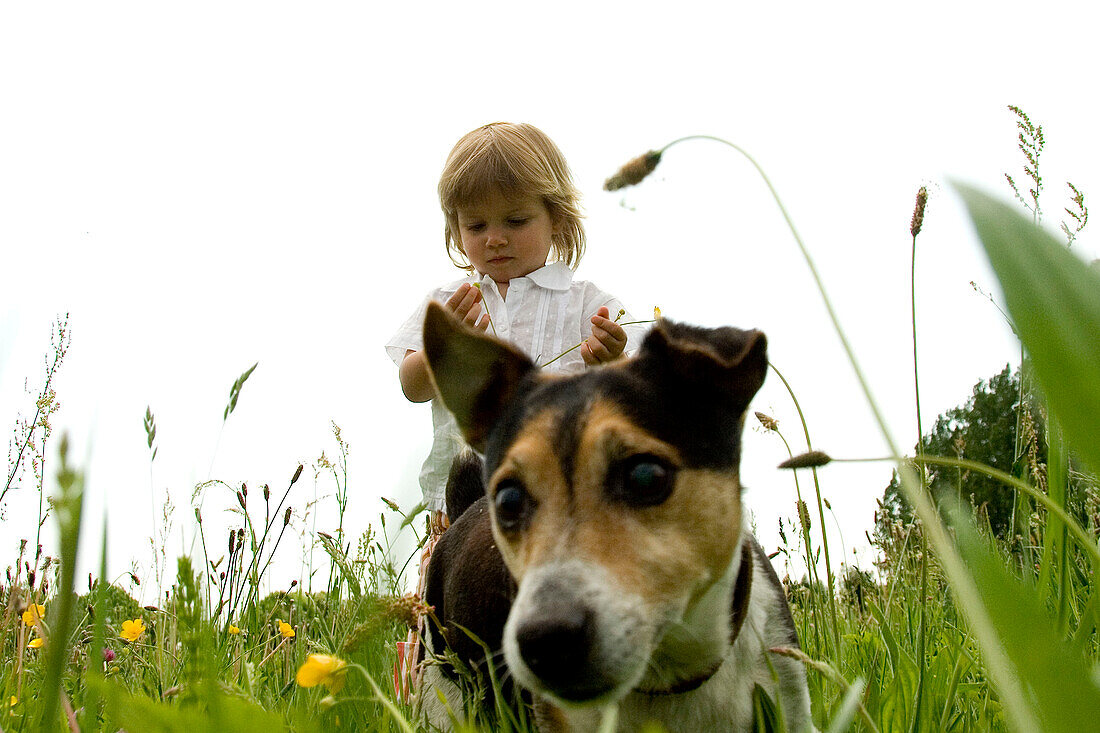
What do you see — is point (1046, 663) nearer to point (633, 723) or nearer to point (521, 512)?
point (521, 512)

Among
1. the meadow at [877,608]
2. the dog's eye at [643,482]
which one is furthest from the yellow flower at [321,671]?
the dog's eye at [643,482]

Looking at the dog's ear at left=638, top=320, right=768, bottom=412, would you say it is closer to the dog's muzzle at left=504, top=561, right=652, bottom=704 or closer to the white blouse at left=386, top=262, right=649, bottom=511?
the dog's muzzle at left=504, top=561, right=652, bottom=704

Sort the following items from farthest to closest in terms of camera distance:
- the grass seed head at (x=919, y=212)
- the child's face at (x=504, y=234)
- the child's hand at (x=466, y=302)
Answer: the child's face at (x=504, y=234) < the child's hand at (x=466, y=302) < the grass seed head at (x=919, y=212)

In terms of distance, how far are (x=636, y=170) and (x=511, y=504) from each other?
1.26 meters

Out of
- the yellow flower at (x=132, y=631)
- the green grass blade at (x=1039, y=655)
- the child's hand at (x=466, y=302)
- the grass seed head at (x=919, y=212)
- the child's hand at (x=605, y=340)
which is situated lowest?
the green grass blade at (x=1039, y=655)

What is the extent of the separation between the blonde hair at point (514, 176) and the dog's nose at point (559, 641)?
3.49 meters

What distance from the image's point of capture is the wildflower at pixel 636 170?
1419 millimetres

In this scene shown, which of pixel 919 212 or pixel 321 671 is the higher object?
pixel 919 212

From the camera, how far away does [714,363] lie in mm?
2418

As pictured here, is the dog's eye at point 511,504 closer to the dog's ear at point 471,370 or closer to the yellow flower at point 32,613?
the dog's ear at point 471,370

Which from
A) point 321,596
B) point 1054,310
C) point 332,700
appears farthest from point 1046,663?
point 321,596

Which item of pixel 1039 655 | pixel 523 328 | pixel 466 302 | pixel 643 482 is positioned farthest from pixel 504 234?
pixel 1039 655

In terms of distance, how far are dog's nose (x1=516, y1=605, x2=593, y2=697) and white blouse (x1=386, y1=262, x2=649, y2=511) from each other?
3.08 m

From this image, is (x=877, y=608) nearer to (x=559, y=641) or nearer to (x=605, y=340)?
(x=559, y=641)
